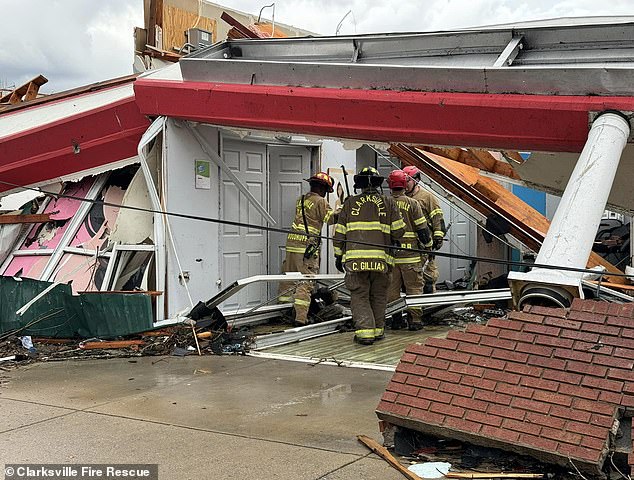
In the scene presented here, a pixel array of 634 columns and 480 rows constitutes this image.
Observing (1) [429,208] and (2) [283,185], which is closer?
(1) [429,208]

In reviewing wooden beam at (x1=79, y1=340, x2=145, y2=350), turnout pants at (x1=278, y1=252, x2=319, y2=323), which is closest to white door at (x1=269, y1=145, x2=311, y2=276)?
turnout pants at (x1=278, y1=252, x2=319, y2=323)

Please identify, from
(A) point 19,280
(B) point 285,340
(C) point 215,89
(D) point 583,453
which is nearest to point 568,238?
(D) point 583,453

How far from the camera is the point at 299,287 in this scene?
9.53 metres

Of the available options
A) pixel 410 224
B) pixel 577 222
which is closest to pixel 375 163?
pixel 410 224

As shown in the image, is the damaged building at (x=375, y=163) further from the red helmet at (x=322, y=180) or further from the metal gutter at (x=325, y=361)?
the red helmet at (x=322, y=180)

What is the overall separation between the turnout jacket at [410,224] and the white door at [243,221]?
72.6 inches

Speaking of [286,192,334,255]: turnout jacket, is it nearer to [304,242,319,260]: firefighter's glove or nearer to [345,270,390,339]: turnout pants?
[304,242,319,260]: firefighter's glove

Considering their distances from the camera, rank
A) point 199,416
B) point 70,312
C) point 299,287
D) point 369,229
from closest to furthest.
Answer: point 199,416
point 70,312
point 369,229
point 299,287

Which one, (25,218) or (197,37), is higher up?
(197,37)

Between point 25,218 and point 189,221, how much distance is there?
8.51ft

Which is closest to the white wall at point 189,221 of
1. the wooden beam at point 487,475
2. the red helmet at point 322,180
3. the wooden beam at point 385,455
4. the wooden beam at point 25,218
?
the red helmet at point 322,180

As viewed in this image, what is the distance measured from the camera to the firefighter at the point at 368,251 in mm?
8438

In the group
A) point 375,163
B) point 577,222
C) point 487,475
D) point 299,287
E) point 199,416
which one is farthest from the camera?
point 375,163

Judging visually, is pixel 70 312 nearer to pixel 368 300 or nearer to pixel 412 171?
pixel 368 300
